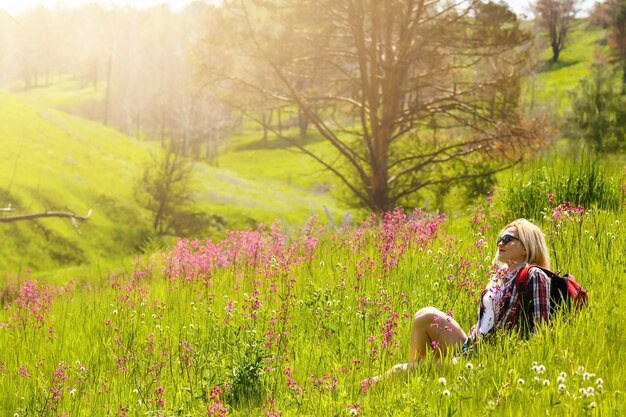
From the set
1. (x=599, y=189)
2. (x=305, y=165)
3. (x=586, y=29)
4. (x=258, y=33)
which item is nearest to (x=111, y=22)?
(x=305, y=165)

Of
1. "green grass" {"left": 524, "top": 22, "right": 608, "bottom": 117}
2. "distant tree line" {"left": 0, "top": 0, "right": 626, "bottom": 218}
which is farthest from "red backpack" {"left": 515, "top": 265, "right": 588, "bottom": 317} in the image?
"green grass" {"left": 524, "top": 22, "right": 608, "bottom": 117}

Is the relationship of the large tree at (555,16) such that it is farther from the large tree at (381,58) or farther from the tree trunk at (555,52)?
the large tree at (381,58)

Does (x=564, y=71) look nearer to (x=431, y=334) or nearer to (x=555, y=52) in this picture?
(x=555, y=52)

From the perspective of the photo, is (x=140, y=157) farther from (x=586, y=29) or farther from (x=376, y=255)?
(x=586, y=29)

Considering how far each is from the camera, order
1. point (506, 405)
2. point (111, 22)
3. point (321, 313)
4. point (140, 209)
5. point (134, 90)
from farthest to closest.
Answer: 1. point (111, 22)
2. point (134, 90)
3. point (140, 209)
4. point (321, 313)
5. point (506, 405)

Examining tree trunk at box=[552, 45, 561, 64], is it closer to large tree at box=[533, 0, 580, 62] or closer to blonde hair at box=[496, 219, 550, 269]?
large tree at box=[533, 0, 580, 62]

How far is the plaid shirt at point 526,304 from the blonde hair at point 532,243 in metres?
0.26

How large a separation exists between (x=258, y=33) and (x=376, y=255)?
400 inches

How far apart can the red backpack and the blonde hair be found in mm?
164

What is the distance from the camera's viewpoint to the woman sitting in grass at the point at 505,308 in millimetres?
5062

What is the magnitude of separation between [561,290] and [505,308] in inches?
18.9

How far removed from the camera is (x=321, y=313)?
5977 millimetres

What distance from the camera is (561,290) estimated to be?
5.21 m

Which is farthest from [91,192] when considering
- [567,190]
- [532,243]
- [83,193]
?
[532,243]
